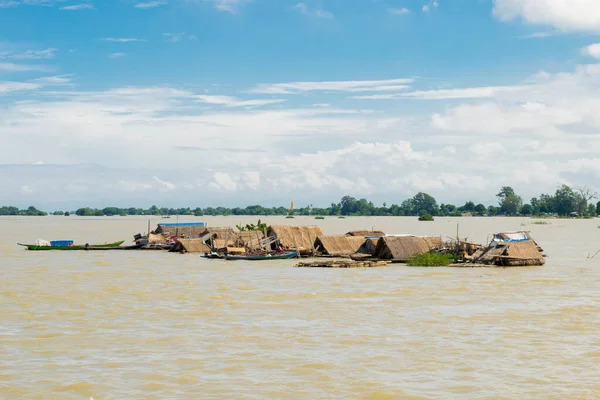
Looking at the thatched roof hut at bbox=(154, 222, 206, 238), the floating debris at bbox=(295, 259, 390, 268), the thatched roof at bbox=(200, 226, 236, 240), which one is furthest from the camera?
the thatched roof hut at bbox=(154, 222, 206, 238)

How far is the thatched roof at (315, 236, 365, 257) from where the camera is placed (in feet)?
109

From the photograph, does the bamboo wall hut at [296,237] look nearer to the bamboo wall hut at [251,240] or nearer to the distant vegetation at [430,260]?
the bamboo wall hut at [251,240]

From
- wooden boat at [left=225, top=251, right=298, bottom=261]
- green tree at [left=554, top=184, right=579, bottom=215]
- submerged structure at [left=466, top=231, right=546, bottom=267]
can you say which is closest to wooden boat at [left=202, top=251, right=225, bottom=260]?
wooden boat at [left=225, top=251, right=298, bottom=261]

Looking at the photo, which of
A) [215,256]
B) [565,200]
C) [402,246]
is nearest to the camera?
[402,246]

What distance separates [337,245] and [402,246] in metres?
4.41

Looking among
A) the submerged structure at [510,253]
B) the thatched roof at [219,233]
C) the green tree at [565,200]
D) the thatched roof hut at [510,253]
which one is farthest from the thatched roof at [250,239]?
the green tree at [565,200]

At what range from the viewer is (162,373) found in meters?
9.87

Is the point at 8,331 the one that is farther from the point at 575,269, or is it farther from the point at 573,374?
the point at 575,269

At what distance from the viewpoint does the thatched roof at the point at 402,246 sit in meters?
29.7

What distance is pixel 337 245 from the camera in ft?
110

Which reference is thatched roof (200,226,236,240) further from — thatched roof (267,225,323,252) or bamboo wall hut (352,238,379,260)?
bamboo wall hut (352,238,379,260)

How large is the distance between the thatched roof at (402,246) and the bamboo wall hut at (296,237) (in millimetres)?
4300

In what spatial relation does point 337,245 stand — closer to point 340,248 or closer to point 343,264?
point 340,248

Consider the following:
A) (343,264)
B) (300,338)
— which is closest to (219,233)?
(343,264)
